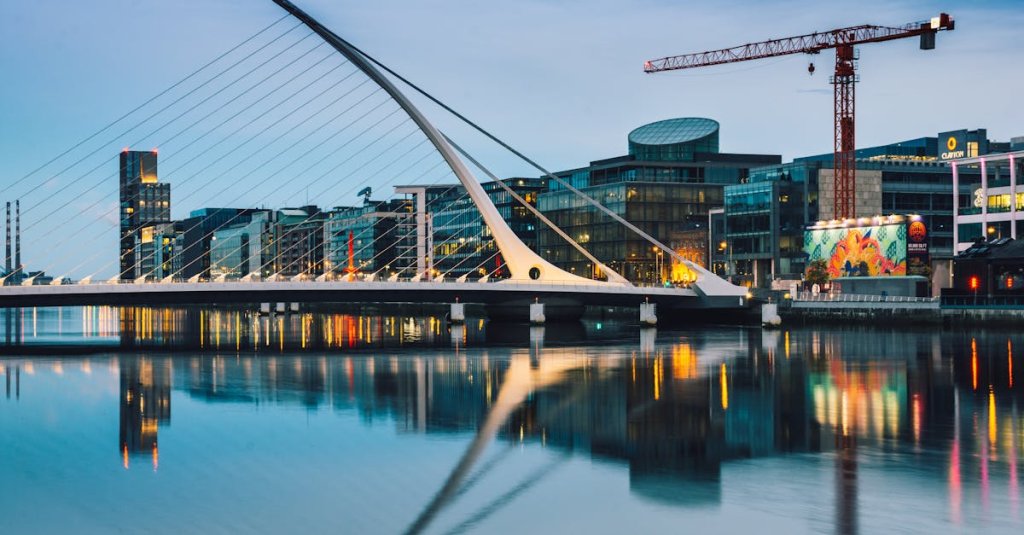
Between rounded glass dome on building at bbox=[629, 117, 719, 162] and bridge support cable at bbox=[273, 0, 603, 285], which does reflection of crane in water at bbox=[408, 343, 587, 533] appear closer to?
bridge support cable at bbox=[273, 0, 603, 285]

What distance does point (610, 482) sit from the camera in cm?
2406

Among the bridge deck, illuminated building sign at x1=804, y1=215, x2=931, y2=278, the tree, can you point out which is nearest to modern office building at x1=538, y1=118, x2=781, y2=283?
the tree

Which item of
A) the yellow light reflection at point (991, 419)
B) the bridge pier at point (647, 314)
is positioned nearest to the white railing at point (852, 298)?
the bridge pier at point (647, 314)

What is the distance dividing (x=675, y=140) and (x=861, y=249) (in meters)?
67.7

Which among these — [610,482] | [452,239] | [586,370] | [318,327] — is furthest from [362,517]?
[452,239]

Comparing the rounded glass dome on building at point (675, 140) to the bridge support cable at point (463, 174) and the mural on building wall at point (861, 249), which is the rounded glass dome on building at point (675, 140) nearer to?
the mural on building wall at point (861, 249)

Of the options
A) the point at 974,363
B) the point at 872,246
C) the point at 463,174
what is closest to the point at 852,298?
the point at 872,246

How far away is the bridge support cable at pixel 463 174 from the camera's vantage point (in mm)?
74750

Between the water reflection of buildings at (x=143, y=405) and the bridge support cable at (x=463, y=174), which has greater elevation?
the bridge support cable at (x=463, y=174)

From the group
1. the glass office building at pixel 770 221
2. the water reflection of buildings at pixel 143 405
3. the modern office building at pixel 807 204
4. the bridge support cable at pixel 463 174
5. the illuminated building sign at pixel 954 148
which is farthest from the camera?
the illuminated building sign at pixel 954 148

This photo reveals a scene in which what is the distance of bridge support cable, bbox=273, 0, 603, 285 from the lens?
74.8m

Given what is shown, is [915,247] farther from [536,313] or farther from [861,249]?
[536,313]

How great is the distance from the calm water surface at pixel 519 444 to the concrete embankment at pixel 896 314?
23.0 m

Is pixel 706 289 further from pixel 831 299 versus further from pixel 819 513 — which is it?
pixel 819 513
